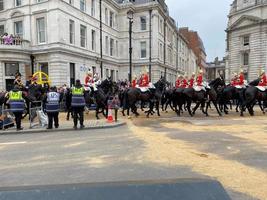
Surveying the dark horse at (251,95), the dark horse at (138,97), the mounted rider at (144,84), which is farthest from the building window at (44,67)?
the dark horse at (251,95)

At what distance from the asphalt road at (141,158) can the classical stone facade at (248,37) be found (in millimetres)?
46404

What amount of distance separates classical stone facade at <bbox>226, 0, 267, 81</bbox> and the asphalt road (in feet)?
152

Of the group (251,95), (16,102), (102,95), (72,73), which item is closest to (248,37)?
(72,73)

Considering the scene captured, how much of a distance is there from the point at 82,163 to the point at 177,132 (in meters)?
5.27

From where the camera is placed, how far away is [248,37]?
5928 cm

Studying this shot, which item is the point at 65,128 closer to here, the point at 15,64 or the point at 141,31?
the point at 15,64

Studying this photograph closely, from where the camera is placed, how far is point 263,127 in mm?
12836

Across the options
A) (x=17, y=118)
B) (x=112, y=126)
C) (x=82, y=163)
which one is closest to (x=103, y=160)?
(x=82, y=163)

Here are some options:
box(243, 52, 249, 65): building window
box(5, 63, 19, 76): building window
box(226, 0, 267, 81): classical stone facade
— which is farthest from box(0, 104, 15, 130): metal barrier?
box(243, 52, 249, 65): building window

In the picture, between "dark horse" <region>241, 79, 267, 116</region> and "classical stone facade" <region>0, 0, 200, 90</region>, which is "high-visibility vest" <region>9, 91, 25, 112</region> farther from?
"classical stone facade" <region>0, 0, 200, 90</region>

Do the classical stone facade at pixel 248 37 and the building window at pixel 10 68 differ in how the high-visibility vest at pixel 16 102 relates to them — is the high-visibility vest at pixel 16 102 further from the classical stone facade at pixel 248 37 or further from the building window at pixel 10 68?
the classical stone facade at pixel 248 37

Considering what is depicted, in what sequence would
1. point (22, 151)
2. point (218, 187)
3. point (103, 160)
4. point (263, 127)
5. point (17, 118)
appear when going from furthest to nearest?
1. point (17, 118)
2. point (263, 127)
3. point (22, 151)
4. point (103, 160)
5. point (218, 187)

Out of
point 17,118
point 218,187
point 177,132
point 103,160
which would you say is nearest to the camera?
point 218,187

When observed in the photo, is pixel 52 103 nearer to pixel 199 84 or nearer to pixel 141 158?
pixel 141 158
